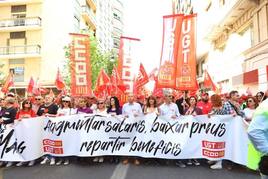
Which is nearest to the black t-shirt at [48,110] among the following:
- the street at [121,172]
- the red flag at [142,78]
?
the street at [121,172]

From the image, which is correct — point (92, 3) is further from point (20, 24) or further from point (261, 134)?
point (261, 134)

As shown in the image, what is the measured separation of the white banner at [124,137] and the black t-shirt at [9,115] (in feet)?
0.51

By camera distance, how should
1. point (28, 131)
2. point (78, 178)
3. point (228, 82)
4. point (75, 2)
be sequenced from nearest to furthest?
point (78, 178)
point (28, 131)
point (228, 82)
point (75, 2)

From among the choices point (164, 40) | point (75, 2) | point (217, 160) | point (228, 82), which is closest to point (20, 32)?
point (75, 2)

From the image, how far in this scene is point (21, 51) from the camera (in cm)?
4309

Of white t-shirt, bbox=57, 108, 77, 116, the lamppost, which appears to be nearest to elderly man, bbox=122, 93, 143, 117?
white t-shirt, bbox=57, 108, 77, 116

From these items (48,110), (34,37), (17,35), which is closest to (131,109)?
(48,110)

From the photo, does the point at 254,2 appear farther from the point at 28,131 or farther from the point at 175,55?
the point at 28,131

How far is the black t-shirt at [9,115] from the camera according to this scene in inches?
345

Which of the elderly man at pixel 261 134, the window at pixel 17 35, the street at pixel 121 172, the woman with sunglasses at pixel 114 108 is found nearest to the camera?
the elderly man at pixel 261 134

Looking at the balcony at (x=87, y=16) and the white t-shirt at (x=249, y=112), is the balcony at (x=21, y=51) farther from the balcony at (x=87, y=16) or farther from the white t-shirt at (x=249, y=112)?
the white t-shirt at (x=249, y=112)

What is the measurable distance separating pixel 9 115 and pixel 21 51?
3608cm

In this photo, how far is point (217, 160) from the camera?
8.08 metres

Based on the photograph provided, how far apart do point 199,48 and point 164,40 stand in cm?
2873
